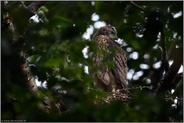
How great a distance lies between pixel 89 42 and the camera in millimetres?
2820

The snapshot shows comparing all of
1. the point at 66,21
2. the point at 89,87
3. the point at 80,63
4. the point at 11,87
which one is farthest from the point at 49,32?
the point at 80,63

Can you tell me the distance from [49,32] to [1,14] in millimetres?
359

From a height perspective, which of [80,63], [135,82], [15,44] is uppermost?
[135,82]

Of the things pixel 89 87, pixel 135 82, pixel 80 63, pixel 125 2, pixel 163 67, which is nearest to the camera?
pixel 125 2

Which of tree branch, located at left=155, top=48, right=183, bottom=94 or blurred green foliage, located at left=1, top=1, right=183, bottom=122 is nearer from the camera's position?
blurred green foliage, located at left=1, top=1, right=183, bottom=122

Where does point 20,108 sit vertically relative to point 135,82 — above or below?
below

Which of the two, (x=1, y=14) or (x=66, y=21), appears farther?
(x=1, y=14)

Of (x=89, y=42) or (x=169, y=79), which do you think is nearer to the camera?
(x=89, y=42)

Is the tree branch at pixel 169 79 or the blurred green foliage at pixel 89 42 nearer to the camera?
the blurred green foliage at pixel 89 42

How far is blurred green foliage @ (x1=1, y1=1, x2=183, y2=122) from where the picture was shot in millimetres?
2018

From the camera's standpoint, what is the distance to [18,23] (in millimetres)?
2270

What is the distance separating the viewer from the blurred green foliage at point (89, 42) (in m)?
2.02

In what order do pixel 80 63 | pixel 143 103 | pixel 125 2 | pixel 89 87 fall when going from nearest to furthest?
pixel 143 103, pixel 125 2, pixel 89 87, pixel 80 63

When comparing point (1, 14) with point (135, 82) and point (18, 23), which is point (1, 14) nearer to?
point (18, 23)
